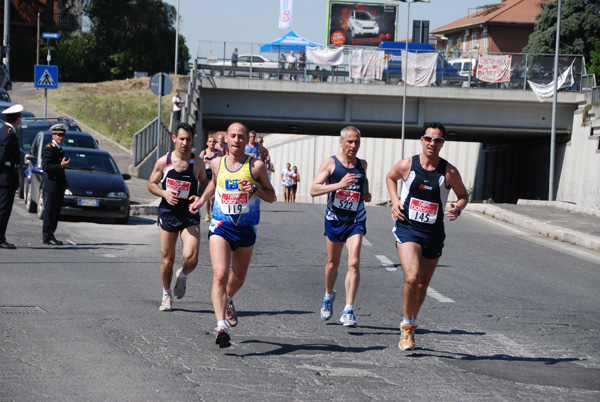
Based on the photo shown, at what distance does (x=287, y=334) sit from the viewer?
7.80m

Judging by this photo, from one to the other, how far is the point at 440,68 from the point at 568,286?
30.1 metres

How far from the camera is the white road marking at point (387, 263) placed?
13234 millimetres

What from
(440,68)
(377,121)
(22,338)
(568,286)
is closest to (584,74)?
(440,68)

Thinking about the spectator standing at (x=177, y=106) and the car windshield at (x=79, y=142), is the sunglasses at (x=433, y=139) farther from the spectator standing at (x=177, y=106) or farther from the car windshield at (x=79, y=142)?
the spectator standing at (x=177, y=106)

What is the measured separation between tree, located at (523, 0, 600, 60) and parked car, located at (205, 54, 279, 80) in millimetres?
29440

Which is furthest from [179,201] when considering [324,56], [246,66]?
[246,66]

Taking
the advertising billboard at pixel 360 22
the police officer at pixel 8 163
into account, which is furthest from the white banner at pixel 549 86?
the police officer at pixel 8 163

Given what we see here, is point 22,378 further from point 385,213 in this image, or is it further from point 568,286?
point 385,213

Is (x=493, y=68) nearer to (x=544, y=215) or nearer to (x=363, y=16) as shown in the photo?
(x=544, y=215)

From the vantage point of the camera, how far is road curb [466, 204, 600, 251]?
1848cm

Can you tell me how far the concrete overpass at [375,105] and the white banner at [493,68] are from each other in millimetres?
579

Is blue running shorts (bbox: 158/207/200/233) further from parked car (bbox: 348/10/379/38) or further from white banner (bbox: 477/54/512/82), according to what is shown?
parked car (bbox: 348/10/379/38)

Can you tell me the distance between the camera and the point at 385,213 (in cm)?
2708

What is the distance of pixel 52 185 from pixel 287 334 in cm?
777
